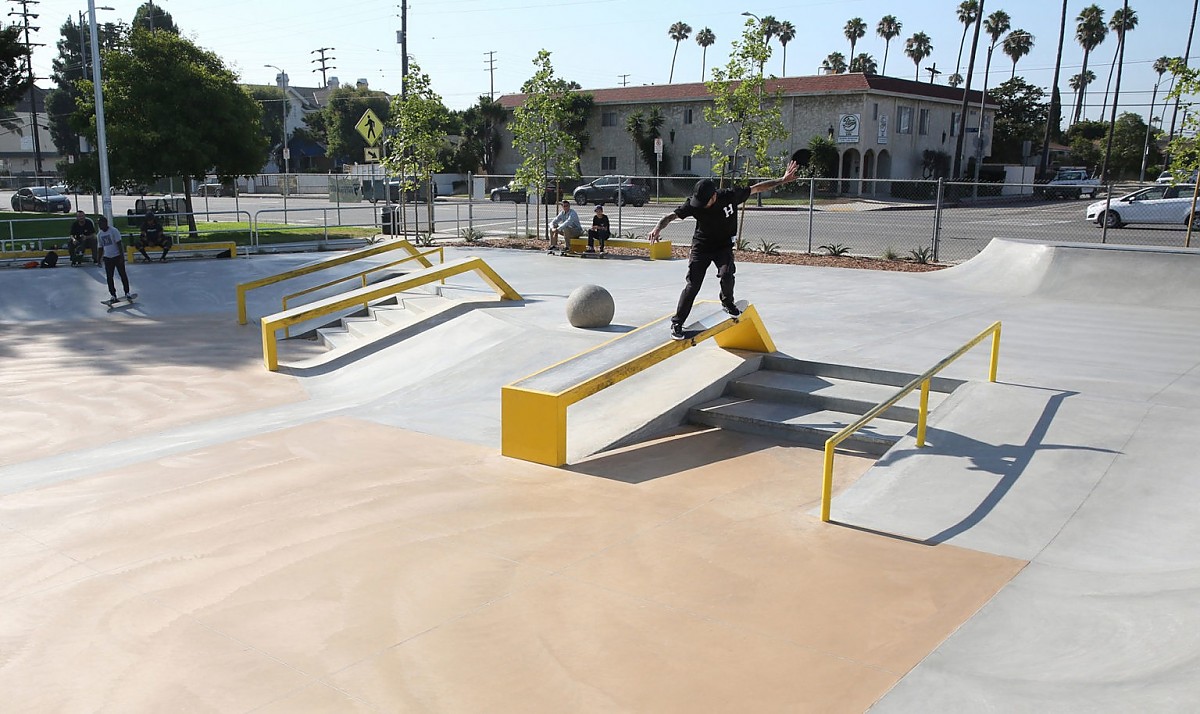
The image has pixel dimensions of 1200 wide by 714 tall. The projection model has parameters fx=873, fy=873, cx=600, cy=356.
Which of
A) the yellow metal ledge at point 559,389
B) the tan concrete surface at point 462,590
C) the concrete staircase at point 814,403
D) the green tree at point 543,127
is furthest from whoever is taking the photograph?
the green tree at point 543,127

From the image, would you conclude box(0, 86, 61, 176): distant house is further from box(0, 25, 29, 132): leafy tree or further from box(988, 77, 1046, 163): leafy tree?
box(988, 77, 1046, 163): leafy tree

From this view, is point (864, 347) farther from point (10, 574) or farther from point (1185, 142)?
point (1185, 142)

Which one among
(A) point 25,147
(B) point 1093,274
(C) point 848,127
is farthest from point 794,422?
(A) point 25,147

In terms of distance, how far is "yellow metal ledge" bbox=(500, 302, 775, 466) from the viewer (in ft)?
24.8

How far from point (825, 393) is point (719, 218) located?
6.72ft

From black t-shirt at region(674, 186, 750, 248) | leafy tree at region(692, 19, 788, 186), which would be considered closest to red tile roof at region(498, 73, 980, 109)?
leafy tree at region(692, 19, 788, 186)

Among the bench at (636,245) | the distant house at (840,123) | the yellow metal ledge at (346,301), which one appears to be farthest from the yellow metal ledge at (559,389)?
the distant house at (840,123)

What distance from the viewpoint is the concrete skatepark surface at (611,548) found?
4258mm

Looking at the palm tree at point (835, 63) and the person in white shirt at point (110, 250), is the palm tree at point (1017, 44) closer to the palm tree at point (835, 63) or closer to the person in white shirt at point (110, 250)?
the palm tree at point (835, 63)

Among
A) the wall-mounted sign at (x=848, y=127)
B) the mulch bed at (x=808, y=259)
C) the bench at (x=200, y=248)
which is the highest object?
the wall-mounted sign at (x=848, y=127)

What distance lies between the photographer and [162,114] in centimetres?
2795

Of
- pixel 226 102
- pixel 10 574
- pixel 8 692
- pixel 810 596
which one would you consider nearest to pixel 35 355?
pixel 10 574

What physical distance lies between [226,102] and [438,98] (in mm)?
7748

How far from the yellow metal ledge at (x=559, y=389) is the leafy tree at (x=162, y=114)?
2396cm
